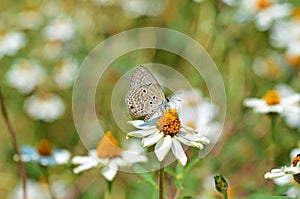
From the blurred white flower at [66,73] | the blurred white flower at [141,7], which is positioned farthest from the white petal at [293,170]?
the blurred white flower at [141,7]

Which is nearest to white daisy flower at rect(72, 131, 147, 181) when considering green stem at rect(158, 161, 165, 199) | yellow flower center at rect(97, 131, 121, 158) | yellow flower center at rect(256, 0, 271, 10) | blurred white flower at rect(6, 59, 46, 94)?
yellow flower center at rect(97, 131, 121, 158)

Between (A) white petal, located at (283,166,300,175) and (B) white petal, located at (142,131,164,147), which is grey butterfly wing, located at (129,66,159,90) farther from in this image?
(A) white petal, located at (283,166,300,175)

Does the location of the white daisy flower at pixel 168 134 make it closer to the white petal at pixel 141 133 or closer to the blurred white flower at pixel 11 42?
the white petal at pixel 141 133

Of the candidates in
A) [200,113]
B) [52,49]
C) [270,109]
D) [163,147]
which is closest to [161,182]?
[163,147]

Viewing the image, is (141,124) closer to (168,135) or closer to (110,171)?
(168,135)

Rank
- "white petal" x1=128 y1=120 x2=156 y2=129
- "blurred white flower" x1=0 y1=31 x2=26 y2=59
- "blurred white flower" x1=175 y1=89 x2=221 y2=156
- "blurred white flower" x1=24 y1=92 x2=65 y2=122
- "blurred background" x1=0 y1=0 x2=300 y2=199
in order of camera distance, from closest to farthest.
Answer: "white petal" x1=128 y1=120 x2=156 y2=129 < "blurred white flower" x1=175 y1=89 x2=221 y2=156 < "blurred background" x1=0 y1=0 x2=300 y2=199 < "blurred white flower" x1=24 y1=92 x2=65 y2=122 < "blurred white flower" x1=0 y1=31 x2=26 y2=59

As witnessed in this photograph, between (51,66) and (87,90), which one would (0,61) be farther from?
(87,90)

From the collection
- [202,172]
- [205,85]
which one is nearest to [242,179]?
[202,172]
